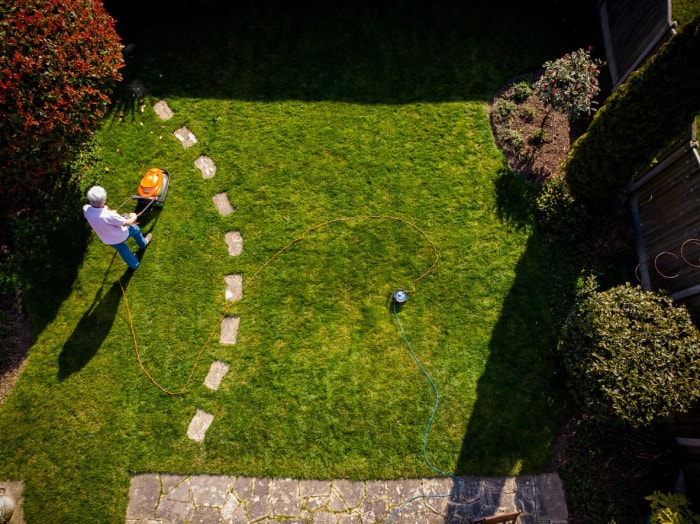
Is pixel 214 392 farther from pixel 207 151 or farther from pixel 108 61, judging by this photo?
pixel 108 61

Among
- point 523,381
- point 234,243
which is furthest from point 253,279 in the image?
point 523,381

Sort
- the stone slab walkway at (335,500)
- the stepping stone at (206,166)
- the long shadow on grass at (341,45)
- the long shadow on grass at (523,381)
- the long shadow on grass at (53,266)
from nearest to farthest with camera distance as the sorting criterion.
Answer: the stone slab walkway at (335,500) < the long shadow on grass at (523,381) < the long shadow on grass at (53,266) < the stepping stone at (206,166) < the long shadow on grass at (341,45)

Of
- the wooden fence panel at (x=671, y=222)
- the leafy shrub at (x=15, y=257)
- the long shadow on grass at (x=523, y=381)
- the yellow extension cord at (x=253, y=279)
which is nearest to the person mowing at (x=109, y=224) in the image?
the yellow extension cord at (x=253, y=279)

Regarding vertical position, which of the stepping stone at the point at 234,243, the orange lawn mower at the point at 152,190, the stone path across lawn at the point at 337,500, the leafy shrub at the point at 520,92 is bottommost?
the stone path across lawn at the point at 337,500

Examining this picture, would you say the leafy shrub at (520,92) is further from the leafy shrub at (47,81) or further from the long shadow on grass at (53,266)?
the long shadow on grass at (53,266)

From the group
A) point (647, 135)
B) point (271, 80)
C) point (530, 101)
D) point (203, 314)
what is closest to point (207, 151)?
point (271, 80)

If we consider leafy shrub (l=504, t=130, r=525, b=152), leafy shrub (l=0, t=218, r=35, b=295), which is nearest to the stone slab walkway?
leafy shrub (l=0, t=218, r=35, b=295)

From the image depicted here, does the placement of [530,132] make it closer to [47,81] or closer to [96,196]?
[96,196]
